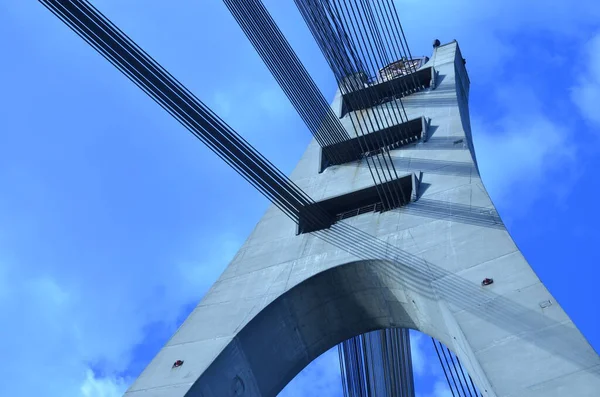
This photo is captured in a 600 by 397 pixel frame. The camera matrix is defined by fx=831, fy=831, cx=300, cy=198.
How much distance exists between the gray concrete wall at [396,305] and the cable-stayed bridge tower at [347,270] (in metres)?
0.03

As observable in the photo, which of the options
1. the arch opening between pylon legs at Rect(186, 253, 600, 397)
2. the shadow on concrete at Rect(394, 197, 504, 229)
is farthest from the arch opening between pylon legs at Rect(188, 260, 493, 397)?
the shadow on concrete at Rect(394, 197, 504, 229)

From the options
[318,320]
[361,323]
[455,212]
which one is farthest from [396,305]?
[455,212]

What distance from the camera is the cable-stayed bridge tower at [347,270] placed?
1176 centimetres

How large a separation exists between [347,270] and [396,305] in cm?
111

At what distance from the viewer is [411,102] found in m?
24.1

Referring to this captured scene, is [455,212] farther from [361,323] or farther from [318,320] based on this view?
[318,320]

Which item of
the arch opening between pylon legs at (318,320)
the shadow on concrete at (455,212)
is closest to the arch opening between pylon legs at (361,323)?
the arch opening between pylon legs at (318,320)

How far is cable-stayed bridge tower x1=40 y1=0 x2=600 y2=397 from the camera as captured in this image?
38.6 ft

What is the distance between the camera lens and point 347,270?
608 inches

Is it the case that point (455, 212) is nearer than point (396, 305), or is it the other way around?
point (396, 305)

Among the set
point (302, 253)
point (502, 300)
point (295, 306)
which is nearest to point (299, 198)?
point (302, 253)

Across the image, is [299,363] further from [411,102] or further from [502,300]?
[411,102]

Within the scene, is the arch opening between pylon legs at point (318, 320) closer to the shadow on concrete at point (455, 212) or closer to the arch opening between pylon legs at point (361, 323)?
the arch opening between pylon legs at point (361, 323)

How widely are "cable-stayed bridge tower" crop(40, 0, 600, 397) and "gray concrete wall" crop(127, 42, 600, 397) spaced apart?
0.09 ft
